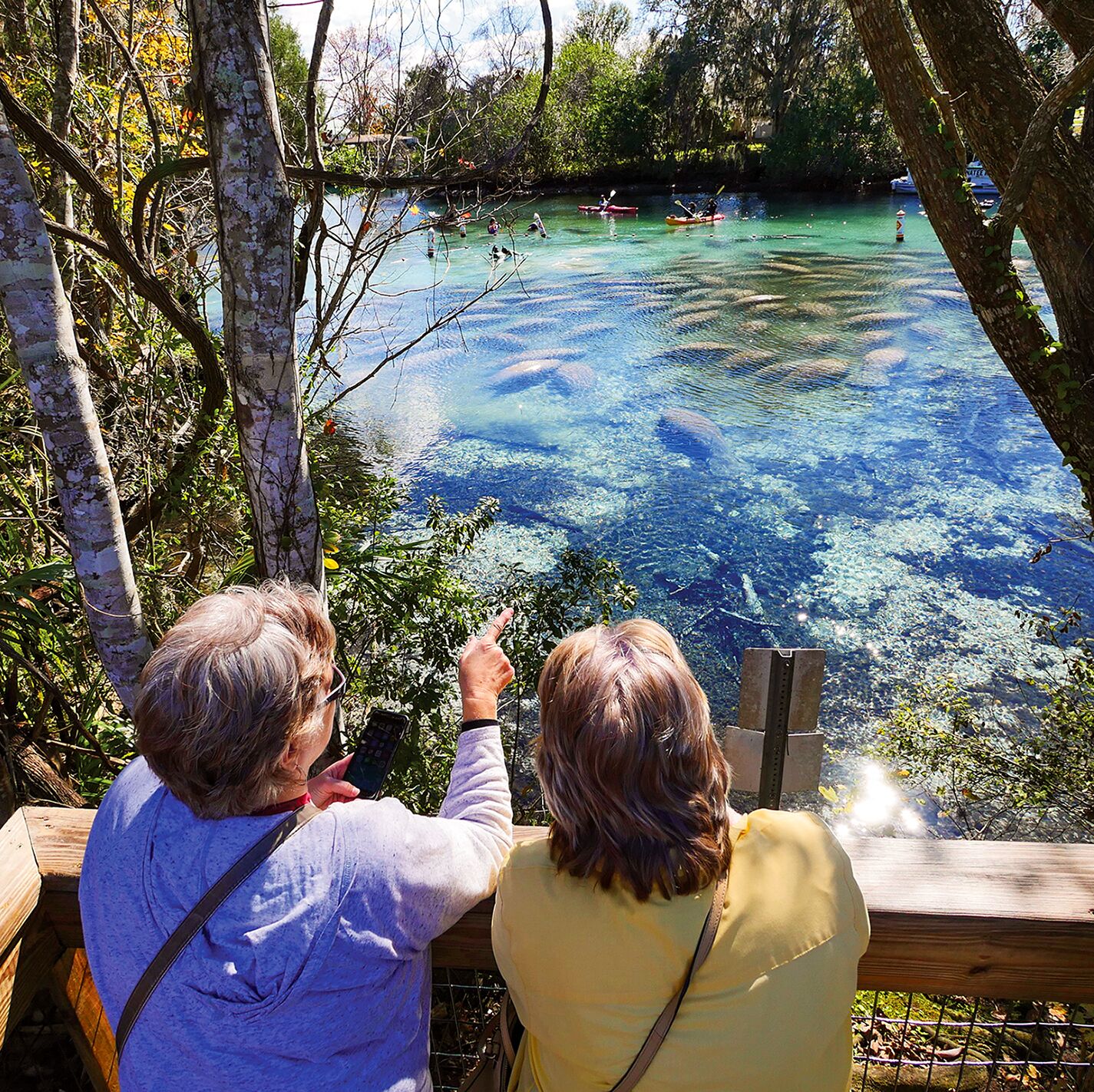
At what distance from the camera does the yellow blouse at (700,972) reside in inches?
37.3

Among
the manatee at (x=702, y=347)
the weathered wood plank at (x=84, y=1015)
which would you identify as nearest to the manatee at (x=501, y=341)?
the manatee at (x=702, y=347)

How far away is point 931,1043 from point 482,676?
2.37 metres

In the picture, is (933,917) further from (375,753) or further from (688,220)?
(688,220)

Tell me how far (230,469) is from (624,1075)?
139 inches

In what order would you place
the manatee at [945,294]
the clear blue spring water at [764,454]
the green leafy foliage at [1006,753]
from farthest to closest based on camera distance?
the manatee at [945,294], the clear blue spring water at [764,454], the green leafy foliage at [1006,753]

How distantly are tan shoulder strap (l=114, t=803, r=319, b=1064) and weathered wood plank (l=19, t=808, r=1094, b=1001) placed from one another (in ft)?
1.05

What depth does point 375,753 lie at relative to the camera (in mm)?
1557

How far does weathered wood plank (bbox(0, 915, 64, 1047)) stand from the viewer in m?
1.13

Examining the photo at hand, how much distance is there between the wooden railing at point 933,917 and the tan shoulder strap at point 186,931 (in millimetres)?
287

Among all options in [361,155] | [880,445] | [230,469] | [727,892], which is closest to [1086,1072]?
[727,892]

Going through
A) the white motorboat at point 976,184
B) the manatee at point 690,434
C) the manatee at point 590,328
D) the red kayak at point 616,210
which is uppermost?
the white motorboat at point 976,184

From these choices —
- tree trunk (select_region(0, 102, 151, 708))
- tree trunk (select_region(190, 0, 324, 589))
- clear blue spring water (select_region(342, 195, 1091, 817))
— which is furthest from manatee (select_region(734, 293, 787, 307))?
tree trunk (select_region(0, 102, 151, 708))

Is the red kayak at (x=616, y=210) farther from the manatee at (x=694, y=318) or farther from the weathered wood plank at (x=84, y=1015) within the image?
the weathered wood plank at (x=84, y=1015)

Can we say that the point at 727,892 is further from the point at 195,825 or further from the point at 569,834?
the point at 195,825
